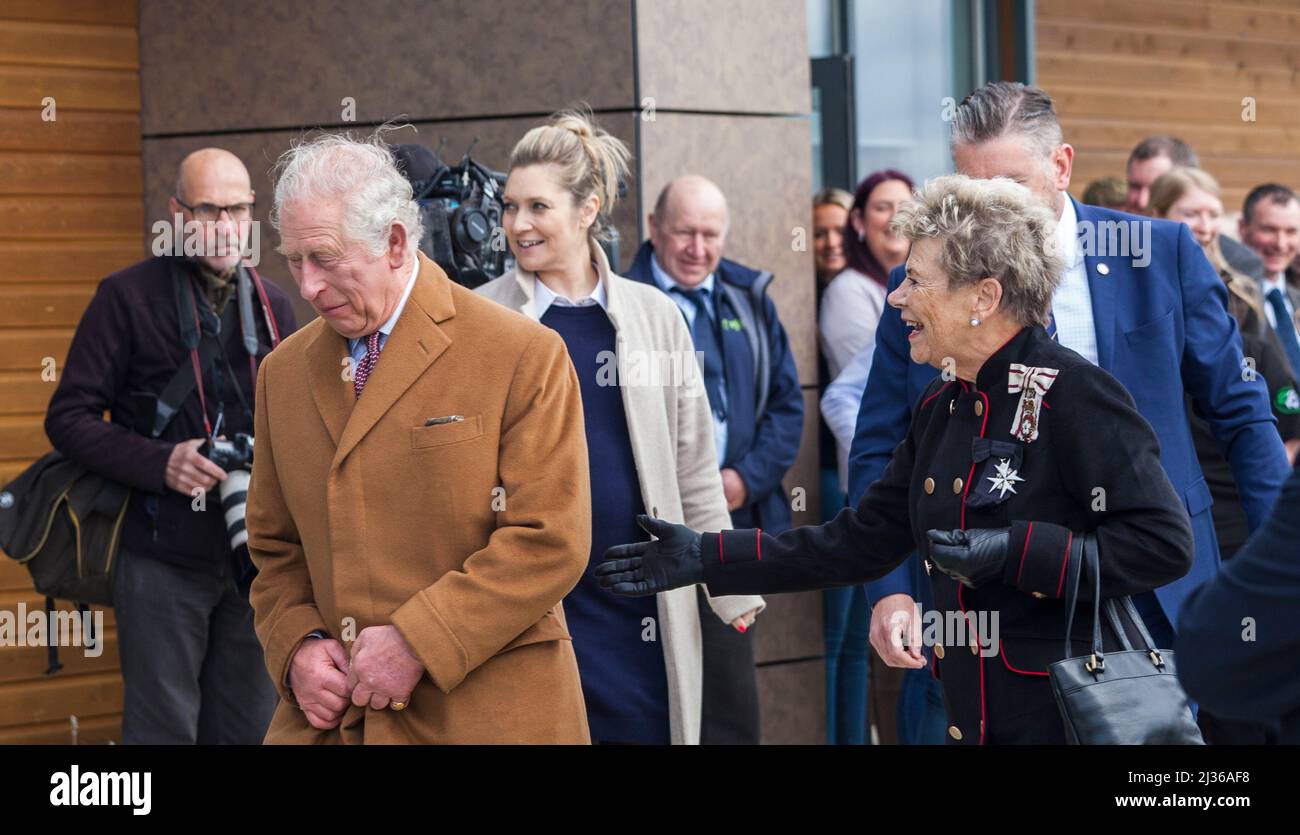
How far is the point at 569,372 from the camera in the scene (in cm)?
294

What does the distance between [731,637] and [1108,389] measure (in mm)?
2129

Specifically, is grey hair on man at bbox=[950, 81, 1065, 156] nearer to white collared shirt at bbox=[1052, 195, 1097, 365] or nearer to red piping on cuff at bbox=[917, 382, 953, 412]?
white collared shirt at bbox=[1052, 195, 1097, 365]

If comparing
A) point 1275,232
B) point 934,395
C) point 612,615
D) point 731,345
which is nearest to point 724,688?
point 612,615

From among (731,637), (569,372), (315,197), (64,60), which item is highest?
(64,60)

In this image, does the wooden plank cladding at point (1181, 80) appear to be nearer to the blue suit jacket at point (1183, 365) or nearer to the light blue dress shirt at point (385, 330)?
the blue suit jacket at point (1183, 365)

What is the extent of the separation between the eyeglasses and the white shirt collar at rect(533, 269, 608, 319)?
1168 millimetres

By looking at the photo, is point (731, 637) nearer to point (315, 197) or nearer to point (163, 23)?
point (315, 197)

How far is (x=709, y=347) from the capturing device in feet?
17.0

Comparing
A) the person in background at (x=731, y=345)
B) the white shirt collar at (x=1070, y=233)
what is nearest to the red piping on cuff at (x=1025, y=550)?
the white shirt collar at (x=1070, y=233)

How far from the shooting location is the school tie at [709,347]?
5.15m

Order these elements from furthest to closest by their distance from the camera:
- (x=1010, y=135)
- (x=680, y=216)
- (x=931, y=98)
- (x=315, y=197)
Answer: (x=931, y=98)
(x=680, y=216)
(x=1010, y=135)
(x=315, y=197)

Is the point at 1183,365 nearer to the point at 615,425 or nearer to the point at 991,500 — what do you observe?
the point at 991,500

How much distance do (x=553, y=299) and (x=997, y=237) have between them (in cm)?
146
